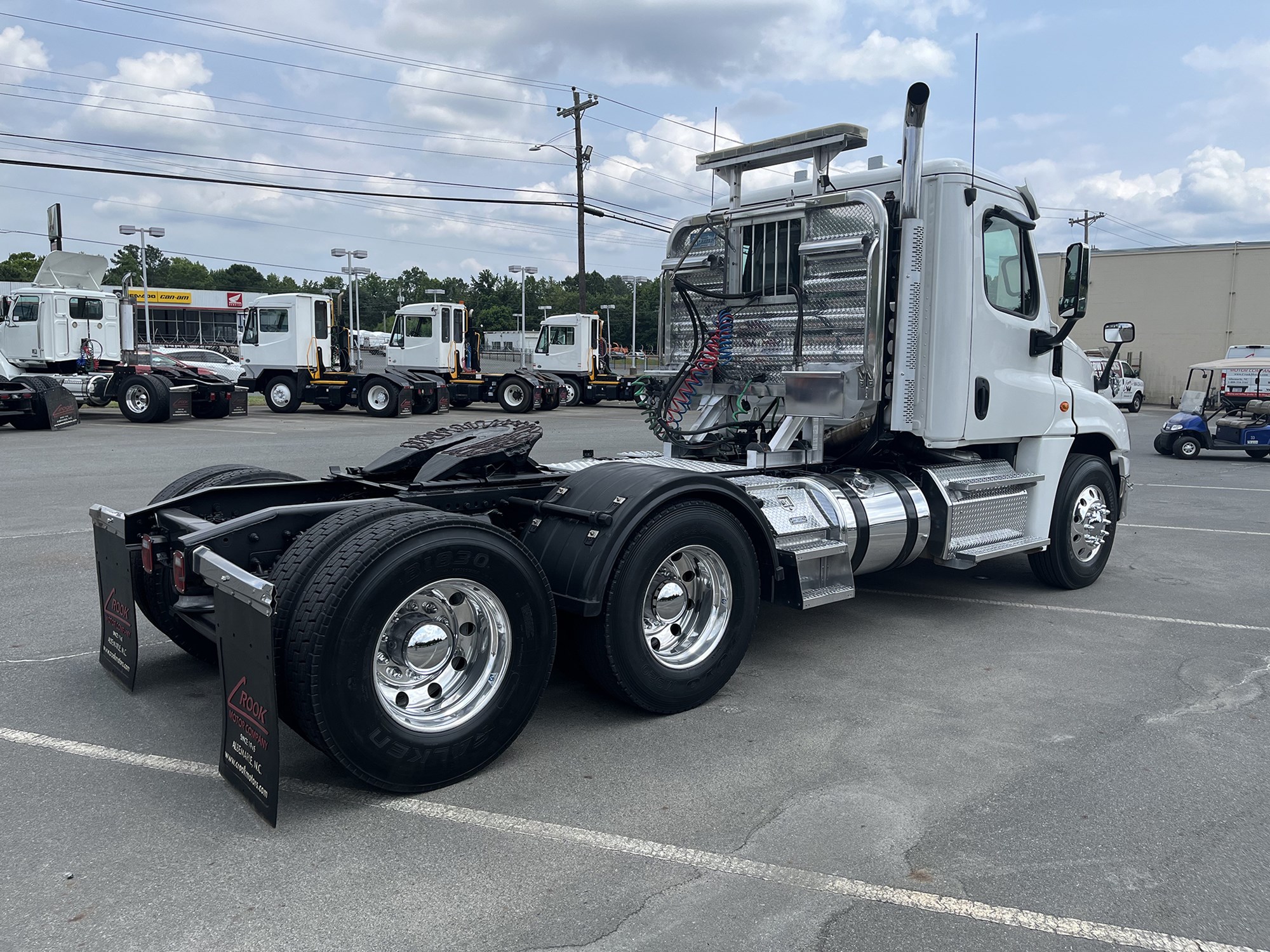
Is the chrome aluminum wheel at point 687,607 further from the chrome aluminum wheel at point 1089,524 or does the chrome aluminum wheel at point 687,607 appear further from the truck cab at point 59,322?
the truck cab at point 59,322

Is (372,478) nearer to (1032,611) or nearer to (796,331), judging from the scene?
(796,331)

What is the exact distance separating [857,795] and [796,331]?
→ 132 inches

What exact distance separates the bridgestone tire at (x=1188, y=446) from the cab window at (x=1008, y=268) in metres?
14.5

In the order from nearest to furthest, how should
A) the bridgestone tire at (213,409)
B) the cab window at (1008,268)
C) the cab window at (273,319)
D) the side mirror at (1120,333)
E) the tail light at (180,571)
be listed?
the tail light at (180,571), the cab window at (1008,268), the side mirror at (1120,333), the bridgestone tire at (213,409), the cab window at (273,319)

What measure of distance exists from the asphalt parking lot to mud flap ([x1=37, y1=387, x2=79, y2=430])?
15.3m

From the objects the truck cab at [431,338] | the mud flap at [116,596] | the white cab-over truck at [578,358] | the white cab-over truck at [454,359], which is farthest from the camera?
the white cab-over truck at [578,358]

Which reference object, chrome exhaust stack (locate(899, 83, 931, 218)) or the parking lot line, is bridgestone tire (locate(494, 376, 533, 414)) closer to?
chrome exhaust stack (locate(899, 83, 931, 218))

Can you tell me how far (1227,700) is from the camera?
488 centimetres

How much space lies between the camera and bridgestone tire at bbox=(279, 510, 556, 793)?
3.31 meters

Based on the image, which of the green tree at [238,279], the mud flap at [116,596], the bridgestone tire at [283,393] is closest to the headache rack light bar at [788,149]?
the mud flap at [116,596]

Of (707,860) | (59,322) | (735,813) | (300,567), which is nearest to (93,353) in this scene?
(59,322)

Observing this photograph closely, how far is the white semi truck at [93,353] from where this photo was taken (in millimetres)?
22406

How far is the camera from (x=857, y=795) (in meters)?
3.74

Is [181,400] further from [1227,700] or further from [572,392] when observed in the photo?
[1227,700]
